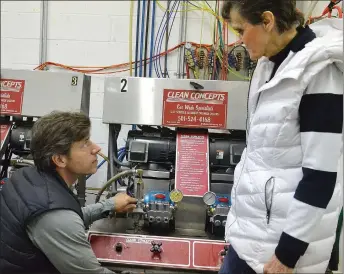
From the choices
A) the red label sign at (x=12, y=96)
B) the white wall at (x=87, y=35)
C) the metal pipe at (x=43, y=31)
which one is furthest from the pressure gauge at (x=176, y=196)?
the metal pipe at (x=43, y=31)

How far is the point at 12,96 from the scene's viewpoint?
160cm

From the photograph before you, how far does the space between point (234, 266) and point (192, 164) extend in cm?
55

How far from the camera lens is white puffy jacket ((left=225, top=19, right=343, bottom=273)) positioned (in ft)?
2.38

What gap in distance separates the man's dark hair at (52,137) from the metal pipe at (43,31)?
5.49 ft

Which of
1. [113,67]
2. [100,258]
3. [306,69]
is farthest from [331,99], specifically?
[113,67]

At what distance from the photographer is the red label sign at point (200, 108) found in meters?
1.49

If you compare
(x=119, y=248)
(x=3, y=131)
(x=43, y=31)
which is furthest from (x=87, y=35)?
(x=119, y=248)

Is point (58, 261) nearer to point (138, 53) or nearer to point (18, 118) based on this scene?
point (18, 118)

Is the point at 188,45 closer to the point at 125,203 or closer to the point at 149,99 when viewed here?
the point at 149,99

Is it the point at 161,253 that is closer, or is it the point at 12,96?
the point at 161,253

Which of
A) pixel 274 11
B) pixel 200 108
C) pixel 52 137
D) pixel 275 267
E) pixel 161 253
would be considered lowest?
pixel 161 253

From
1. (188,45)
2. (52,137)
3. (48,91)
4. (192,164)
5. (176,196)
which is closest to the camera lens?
(52,137)

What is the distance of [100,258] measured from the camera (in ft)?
3.74

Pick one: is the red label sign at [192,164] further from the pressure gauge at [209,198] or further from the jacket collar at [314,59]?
the jacket collar at [314,59]
